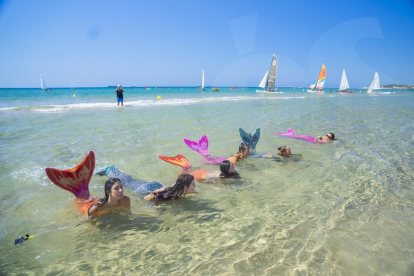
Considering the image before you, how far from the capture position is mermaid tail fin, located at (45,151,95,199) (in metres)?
3.52

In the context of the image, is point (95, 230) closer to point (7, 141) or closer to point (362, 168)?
point (362, 168)

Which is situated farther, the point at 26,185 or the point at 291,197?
the point at 26,185

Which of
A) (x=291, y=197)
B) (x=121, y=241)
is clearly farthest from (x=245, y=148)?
(x=121, y=241)

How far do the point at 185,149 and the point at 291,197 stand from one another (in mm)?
3826

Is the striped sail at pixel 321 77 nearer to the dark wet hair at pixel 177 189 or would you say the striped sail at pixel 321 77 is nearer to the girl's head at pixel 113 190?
the dark wet hair at pixel 177 189

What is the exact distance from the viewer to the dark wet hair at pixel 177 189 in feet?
12.7

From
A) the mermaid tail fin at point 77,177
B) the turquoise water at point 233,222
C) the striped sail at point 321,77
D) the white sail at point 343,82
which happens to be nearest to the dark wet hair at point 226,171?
the turquoise water at point 233,222

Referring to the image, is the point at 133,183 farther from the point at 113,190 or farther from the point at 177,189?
the point at 113,190

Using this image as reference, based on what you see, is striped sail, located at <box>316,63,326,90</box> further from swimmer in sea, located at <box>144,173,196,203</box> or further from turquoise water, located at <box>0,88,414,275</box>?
swimmer in sea, located at <box>144,173,196,203</box>

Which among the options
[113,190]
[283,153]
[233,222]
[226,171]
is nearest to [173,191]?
[113,190]

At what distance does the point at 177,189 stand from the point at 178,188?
0.9 inches

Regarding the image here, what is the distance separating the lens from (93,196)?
4.00 meters

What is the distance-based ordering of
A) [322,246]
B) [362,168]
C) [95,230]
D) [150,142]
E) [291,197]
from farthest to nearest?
1. [150,142]
2. [362,168]
3. [291,197]
4. [95,230]
5. [322,246]

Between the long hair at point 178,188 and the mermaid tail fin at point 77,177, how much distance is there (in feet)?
4.15
